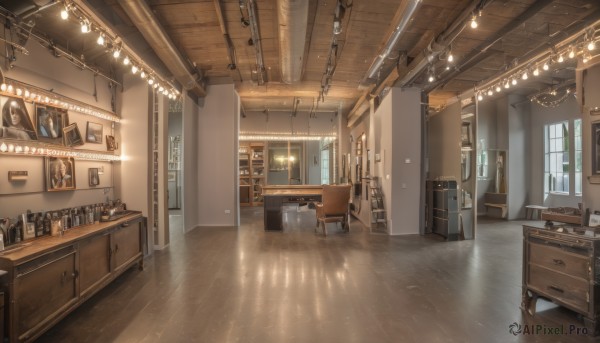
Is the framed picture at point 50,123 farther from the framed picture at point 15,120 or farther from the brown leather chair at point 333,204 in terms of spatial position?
the brown leather chair at point 333,204

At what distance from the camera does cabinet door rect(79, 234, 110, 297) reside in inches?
113

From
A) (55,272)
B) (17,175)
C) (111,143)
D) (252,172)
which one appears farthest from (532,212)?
(17,175)

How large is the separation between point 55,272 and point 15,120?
156 centimetres

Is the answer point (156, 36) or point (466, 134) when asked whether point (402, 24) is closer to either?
point (156, 36)

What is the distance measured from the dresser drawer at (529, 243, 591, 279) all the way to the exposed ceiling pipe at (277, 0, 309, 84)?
3523 millimetres

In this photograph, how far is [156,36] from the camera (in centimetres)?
388

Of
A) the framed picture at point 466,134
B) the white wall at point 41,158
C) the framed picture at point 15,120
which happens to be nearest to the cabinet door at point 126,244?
the white wall at point 41,158

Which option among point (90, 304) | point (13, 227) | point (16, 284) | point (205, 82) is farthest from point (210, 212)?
point (16, 284)

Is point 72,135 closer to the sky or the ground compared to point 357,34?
closer to the ground

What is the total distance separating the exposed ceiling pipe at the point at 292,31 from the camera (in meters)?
3.22

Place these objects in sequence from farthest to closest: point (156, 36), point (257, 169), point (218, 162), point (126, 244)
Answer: point (257, 169) < point (218, 162) < point (156, 36) < point (126, 244)

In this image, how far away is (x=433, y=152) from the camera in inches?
280

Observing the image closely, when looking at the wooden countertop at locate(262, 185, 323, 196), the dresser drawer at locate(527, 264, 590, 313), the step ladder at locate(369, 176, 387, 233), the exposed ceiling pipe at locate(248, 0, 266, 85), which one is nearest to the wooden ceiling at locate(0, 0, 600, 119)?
the exposed ceiling pipe at locate(248, 0, 266, 85)

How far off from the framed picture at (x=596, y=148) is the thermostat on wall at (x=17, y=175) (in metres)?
6.08
